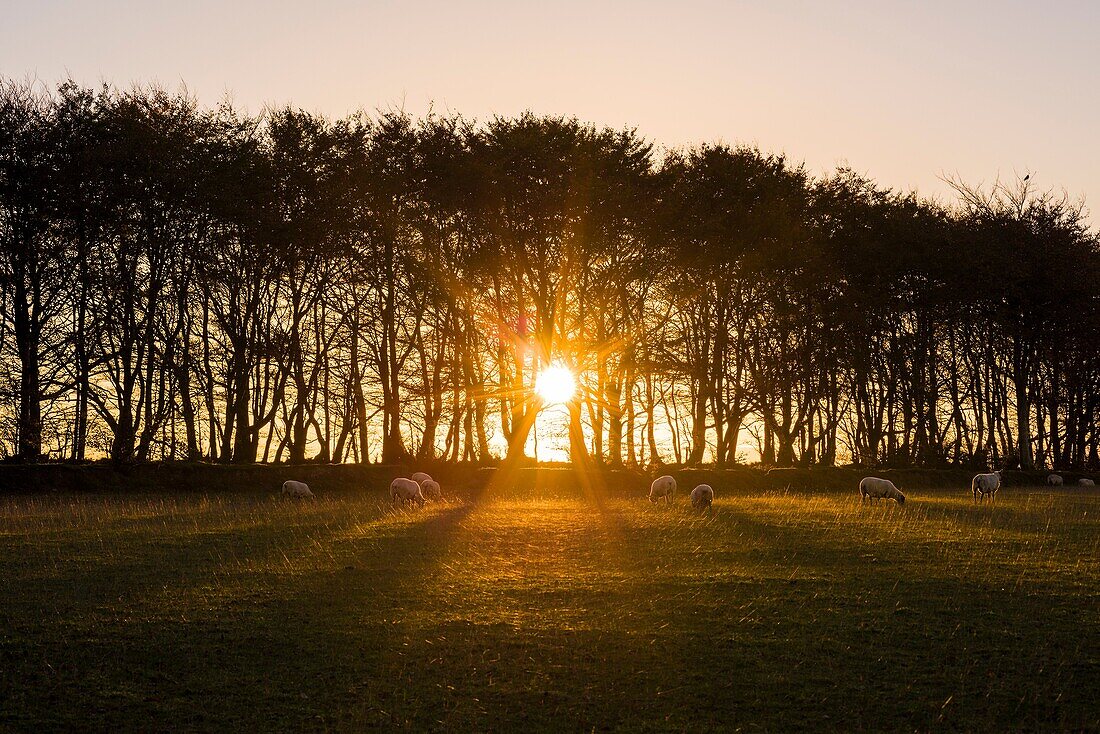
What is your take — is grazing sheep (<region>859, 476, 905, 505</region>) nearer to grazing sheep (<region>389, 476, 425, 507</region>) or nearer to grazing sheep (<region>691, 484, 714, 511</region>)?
grazing sheep (<region>691, 484, 714, 511</region>)

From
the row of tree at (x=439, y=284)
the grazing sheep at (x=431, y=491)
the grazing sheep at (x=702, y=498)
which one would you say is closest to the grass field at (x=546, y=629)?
the grazing sheep at (x=702, y=498)

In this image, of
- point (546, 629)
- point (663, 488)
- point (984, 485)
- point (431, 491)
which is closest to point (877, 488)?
point (984, 485)

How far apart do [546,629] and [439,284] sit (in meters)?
33.7

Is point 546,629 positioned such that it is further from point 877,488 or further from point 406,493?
point 877,488

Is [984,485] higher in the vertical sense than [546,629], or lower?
higher

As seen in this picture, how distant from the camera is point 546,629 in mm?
15688

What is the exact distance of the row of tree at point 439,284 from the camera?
43.0 meters

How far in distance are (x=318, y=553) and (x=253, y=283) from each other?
1094 inches

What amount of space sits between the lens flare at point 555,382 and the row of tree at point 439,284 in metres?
0.51

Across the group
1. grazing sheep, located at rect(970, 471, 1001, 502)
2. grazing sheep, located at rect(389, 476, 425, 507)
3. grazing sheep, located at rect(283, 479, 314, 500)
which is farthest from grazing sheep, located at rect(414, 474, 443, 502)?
grazing sheep, located at rect(970, 471, 1001, 502)

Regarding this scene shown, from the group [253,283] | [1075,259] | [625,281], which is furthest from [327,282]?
[1075,259]

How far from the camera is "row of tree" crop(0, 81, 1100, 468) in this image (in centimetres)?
4303

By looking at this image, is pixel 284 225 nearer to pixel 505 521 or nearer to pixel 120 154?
pixel 120 154

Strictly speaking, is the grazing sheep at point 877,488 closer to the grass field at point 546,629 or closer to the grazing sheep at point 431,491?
the grass field at point 546,629
